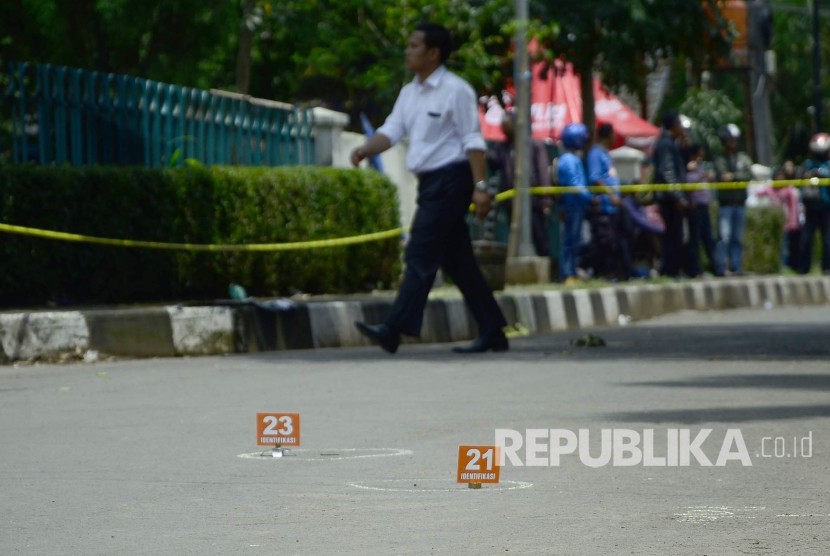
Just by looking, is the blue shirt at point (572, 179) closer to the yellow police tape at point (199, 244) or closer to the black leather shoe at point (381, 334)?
the yellow police tape at point (199, 244)

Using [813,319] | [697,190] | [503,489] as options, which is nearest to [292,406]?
[503,489]

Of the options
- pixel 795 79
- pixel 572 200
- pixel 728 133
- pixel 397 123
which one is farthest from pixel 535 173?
pixel 795 79

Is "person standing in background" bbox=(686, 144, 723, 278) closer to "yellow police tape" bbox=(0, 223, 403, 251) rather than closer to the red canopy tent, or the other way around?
"yellow police tape" bbox=(0, 223, 403, 251)

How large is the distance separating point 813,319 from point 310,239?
436 cm

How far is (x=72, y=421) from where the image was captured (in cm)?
822

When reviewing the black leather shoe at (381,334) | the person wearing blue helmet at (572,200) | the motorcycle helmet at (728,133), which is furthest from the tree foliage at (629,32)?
the black leather shoe at (381,334)

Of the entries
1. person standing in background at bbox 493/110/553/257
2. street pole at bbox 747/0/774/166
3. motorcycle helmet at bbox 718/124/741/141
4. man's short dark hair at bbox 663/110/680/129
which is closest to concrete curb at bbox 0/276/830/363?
person standing in background at bbox 493/110/553/257

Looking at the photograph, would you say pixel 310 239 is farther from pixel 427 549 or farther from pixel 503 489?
pixel 427 549

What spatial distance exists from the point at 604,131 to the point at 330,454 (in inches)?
515

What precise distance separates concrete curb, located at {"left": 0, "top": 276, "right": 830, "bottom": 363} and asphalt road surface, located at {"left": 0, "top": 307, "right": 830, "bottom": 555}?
1.04 ft

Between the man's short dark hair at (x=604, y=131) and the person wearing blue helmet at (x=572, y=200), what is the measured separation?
0.47 meters

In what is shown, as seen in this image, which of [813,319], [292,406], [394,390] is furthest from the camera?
[813,319]

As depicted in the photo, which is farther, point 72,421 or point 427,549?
point 72,421

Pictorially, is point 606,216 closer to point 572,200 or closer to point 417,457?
point 572,200
